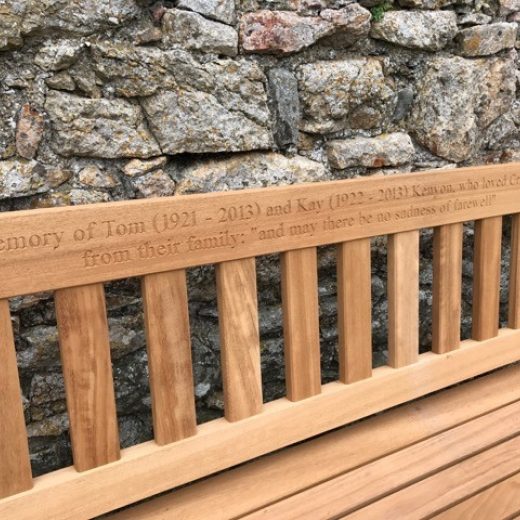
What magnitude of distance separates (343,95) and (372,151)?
0.59ft

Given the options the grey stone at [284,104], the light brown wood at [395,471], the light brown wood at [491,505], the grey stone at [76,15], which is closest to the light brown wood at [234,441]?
the light brown wood at [395,471]

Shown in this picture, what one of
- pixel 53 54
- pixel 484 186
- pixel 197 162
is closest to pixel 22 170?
pixel 53 54

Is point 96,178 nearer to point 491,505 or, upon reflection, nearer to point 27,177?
point 27,177

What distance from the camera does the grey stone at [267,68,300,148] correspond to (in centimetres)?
164

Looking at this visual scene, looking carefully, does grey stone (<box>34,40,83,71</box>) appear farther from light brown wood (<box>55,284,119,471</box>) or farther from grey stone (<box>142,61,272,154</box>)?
light brown wood (<box>55,284,119,471</box>)

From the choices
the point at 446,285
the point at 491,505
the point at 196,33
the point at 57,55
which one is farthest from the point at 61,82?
the point at 491,505

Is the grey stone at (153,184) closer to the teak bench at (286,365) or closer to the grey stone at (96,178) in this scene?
the grey stone at (96,178)

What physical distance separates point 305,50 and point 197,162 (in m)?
0.42

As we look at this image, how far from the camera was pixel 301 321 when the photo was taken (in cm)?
147

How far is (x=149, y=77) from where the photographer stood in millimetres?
1481

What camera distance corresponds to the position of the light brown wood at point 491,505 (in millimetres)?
1366

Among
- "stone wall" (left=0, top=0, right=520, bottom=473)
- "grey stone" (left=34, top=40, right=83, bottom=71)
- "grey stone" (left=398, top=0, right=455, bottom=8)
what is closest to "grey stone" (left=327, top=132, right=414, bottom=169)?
"stone wall" (left=0, top=0, right=520, bottom=473)

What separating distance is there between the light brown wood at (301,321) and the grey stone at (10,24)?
28.5 inches

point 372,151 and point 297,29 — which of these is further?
point 372,151
